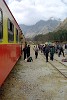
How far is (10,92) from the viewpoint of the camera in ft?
35.2

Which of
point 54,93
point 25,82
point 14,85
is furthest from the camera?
point 25,82

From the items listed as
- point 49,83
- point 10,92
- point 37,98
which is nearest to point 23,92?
point 10,92

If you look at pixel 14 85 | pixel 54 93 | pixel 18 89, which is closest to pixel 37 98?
pixel 54 93

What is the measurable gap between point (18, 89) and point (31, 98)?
6.03 ft

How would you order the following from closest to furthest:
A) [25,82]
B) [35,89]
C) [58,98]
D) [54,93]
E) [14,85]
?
[58,98]
[54,93]
[35,89]
[14,85]
[25,82]

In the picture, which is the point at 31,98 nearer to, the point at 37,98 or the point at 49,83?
the point at 37,98

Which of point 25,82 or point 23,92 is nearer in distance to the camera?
point 23,92

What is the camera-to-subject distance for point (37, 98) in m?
9.62

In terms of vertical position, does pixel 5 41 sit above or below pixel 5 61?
above

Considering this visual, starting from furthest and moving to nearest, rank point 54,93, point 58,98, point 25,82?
point 25,82 → point 54,93 → point 58,98

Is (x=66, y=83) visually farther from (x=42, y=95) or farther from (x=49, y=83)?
(x=42, y=95)

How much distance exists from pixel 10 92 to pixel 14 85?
167 centimetres

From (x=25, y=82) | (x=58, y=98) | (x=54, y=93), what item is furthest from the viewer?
(x=25, y=82)

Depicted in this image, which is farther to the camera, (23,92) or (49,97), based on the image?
(23,92)
